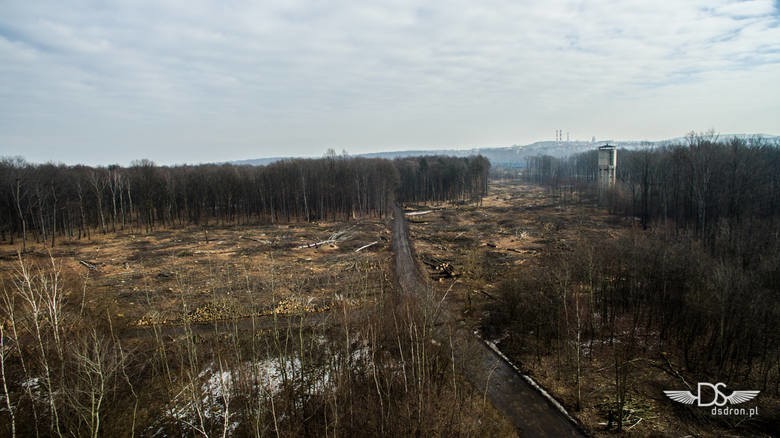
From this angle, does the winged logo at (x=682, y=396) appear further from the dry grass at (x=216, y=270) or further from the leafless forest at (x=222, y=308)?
the dry grass at (x=216, y=270)

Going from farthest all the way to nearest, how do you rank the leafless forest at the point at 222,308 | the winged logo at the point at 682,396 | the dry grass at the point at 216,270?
the dry grass at the point at 216,270
the winged logo at the point at 682,396
the leafless forest at the point at 222,308

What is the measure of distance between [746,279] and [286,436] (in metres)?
26.3

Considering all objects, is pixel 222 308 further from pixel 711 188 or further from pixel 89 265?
pixel 711 188

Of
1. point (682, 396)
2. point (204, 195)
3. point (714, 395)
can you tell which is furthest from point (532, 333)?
point (204, 195)

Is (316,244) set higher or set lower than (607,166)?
lower

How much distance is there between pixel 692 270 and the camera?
25.2 meters

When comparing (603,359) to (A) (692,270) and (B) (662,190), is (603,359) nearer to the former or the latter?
(A) (692,270)

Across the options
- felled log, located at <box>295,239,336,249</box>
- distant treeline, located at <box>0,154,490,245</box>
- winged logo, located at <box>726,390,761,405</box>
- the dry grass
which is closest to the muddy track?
the dry grass

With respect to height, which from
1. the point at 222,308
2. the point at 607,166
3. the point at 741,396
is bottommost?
the point at 741,396

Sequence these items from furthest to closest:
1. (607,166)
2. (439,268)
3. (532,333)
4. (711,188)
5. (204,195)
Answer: (607,166), (204,195), (711,188), (439,268), (532,333)

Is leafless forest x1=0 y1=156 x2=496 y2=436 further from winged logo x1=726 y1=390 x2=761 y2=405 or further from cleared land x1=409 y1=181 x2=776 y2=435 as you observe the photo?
winged logo x1=726 y1=390 x2=761 y2=405

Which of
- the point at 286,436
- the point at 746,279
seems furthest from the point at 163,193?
the point at 746,279

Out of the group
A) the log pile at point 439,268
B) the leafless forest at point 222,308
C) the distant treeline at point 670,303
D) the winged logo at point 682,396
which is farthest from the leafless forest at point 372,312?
the winged logo at point 682,396

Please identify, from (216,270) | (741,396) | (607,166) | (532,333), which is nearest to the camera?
(741,396)
